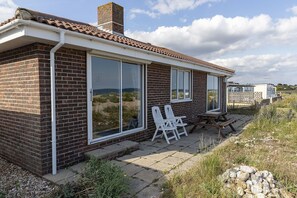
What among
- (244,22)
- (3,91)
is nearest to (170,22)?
(244,22)

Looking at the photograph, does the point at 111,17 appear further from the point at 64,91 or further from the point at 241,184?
the point at 241,184

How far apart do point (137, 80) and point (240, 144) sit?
361 cm

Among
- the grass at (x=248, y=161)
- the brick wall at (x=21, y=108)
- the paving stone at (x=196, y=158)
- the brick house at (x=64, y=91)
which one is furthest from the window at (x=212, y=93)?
the brick wall at (x=21, y=108)

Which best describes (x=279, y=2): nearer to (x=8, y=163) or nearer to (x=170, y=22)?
(x=170, y=22)

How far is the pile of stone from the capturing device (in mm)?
2908

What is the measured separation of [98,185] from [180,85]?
6404 mm

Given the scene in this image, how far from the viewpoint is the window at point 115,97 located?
4.93 m

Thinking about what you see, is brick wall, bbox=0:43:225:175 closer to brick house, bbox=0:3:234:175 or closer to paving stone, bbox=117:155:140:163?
brick house, bbox=0:3:234:175

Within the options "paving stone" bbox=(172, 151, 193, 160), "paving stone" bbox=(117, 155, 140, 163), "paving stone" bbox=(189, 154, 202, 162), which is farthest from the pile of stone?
"paving stone" bbox=(117, 155, 140, 163)

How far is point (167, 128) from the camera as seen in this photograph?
6277 millimetres

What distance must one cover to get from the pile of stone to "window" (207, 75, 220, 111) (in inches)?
332

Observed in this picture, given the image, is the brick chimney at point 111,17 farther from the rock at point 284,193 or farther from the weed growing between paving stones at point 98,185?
the rock at point 284,193

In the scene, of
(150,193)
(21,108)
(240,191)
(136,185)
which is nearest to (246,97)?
(240,191)

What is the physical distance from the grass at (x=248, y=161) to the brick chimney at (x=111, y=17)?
6959mm
